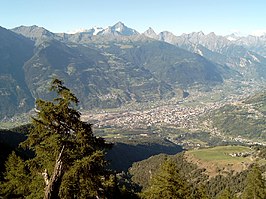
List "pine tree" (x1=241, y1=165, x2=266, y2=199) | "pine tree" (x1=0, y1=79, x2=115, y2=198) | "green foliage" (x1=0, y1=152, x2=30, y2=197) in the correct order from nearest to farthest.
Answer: "pine tree" (x1=0, y1=79, x2=115, y2=198) → "green foliage" (x1=0, y1=152, x2=30, y2=197) → "pine tree" (x1=241, y1=165, x2=266, y2=199)

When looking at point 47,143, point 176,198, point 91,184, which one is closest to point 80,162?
point 91,184

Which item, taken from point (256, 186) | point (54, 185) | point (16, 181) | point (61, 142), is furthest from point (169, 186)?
point (256, 186)

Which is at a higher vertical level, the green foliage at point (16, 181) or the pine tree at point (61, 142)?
the pine tree at point (61, 142)

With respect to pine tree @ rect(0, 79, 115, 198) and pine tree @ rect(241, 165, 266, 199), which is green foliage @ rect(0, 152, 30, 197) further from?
pine tree @ rect(241, 165, 266, 199)

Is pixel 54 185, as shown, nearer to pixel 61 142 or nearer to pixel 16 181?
pixel 61 142

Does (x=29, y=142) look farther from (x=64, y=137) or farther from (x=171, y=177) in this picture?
(x=171, y=177)

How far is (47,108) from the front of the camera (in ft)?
94.0

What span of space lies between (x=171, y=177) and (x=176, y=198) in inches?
94.1

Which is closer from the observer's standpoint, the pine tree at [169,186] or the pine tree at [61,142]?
the pine tree at [61,142]

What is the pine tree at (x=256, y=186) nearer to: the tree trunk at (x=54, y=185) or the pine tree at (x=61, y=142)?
the pine tree at (x=61, y=142)

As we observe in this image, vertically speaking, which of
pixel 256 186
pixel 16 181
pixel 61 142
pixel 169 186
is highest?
pixel 61 142

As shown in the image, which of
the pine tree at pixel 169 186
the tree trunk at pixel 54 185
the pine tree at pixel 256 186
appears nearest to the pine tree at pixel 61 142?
the pine tree at pixel 169 186

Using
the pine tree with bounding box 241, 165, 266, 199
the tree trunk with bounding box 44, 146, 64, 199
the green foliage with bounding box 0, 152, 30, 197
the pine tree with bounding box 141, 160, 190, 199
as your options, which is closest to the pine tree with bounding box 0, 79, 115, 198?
the green foliage with bounding box 0, 152, 30, 197

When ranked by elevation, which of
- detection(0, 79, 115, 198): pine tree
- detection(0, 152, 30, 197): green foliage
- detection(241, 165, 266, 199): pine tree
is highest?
detection(0, 79, 115, 198): pine tree
